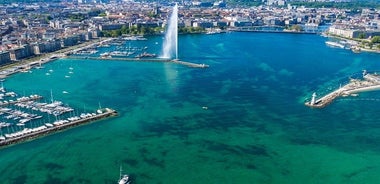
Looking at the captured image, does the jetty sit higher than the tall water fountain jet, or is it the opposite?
the tall water fountain jet

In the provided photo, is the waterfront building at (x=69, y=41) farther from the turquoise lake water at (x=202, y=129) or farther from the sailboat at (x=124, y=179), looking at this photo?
the sailboat at (x=124, y=179)

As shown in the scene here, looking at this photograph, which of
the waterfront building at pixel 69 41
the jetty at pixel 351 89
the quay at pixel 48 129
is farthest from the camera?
the waterfront building at pixel 69 41

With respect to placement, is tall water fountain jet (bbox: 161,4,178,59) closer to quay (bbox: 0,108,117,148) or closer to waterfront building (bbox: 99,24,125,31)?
waterfront building (bbox: 99,24,125,31)

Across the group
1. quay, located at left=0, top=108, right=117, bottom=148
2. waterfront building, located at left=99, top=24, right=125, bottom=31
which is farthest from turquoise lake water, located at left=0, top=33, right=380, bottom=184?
waterfront building, located at left=99, top=24, right=125, bottom=31

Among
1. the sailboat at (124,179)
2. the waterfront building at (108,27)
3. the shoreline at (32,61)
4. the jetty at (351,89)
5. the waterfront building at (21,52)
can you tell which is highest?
the waterfront building at (108,27)

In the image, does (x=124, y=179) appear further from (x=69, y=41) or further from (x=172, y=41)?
(x=69, y=41)

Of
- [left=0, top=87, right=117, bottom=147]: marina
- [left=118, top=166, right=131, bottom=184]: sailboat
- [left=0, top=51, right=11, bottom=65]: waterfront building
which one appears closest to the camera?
[left=118, top=166, right=131, bottom=184]: sailboat

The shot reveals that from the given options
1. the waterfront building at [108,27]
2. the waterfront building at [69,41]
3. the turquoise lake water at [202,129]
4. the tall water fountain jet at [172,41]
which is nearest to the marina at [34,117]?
the turquoise lake water at [202,129]
